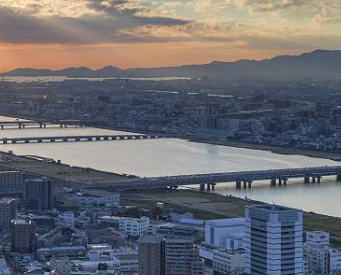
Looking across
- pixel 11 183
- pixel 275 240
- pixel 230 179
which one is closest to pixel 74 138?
pixel 230 179

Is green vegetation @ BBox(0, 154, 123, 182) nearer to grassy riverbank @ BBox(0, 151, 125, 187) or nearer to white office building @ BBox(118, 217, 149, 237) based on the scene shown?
grassy riverbank @ BBox(0, 151, 125, 187)

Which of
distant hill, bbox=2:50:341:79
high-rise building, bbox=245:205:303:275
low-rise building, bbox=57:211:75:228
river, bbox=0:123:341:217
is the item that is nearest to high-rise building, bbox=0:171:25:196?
low-rise building, bbox=57:211:75:228

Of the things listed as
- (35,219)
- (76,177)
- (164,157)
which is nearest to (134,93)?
(164,157)

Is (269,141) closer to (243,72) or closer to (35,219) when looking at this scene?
(35,219)

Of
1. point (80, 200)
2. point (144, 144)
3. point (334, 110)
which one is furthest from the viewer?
point (334, 110)

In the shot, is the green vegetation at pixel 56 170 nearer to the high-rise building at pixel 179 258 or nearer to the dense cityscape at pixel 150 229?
the dense cityscape at pixel 150 229
